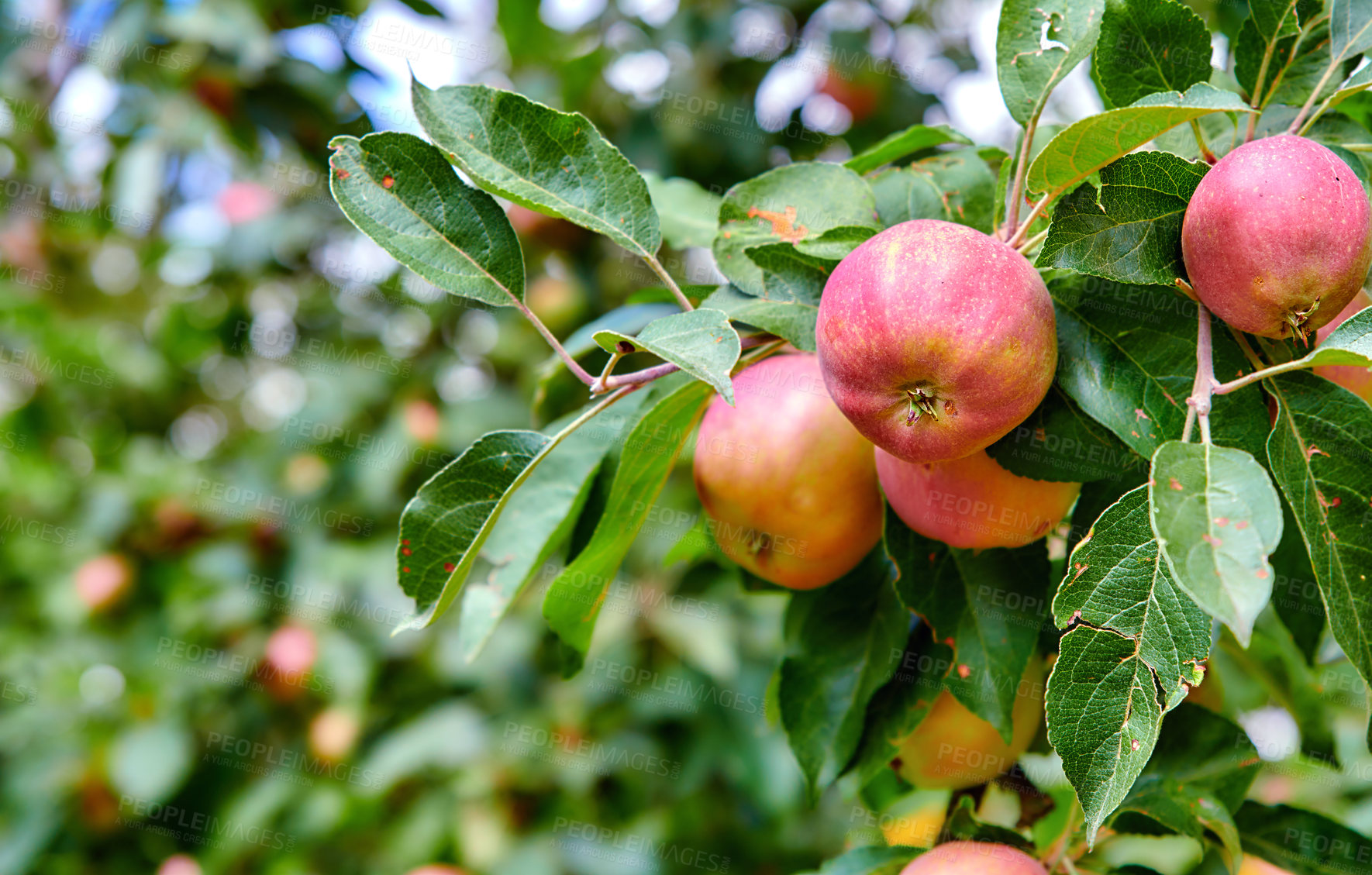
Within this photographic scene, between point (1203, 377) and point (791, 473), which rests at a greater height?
point (1203, 377)

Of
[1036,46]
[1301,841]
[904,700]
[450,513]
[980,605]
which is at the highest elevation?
[1036,46]

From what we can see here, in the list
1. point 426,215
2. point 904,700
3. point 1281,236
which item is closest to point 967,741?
point 904,700

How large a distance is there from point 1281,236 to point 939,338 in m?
0.16

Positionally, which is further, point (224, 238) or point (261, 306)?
point (261, 306)

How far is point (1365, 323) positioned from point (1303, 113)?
18 centimetres

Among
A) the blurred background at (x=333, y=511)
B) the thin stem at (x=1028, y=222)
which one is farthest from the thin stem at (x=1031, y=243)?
the blurred background at (x=333, y=511)

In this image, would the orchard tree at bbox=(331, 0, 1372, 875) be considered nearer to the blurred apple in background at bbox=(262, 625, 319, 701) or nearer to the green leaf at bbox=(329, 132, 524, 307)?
the green leaf at bbox=(329, 132, 524, 307)

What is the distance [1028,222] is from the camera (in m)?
0.55

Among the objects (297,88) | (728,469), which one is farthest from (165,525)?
(728,469)

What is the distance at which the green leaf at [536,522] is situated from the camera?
765mm

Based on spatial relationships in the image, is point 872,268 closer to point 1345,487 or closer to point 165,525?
point 1345,487

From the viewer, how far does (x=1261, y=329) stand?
484 millimetres

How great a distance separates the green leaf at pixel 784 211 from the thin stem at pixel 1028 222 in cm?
9

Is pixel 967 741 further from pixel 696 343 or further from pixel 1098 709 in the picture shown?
pixel 696 343
